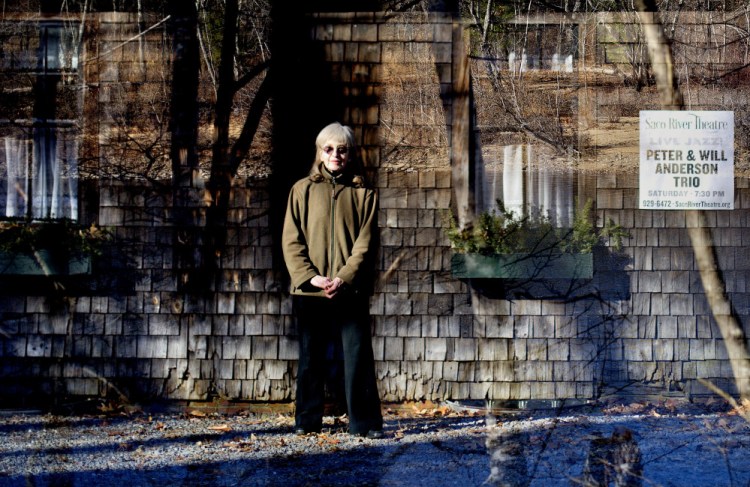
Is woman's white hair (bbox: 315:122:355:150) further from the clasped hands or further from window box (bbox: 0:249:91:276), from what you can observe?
window box (bbox: 0:249:91:276)

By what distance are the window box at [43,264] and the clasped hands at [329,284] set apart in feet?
5.80

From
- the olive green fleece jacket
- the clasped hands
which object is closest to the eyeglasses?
the olive green fleece jacket

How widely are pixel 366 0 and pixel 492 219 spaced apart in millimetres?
1512

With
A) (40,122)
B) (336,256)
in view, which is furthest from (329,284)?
(40,122)

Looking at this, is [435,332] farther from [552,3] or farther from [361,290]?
[552,3]

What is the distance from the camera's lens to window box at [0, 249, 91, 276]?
6.59m

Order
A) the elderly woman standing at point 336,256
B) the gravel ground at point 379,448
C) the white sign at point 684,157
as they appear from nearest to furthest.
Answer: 1. the gravel ground at point 379,448
2. the elderly woman standing at point 336,256
3. the white sign at point 684,157

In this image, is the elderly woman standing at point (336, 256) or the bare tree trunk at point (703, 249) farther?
the bare tree trunk at point (703, 249)

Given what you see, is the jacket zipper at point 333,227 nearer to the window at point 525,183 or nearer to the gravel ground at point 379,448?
the gravel ground at point 379,448

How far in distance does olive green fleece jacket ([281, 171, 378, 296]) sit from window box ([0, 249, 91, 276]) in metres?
1.60

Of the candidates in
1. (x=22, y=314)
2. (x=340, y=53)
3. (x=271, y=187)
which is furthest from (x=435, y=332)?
(x=22, y=314)

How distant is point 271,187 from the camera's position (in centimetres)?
667

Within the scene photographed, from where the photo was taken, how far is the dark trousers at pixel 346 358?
577 cm

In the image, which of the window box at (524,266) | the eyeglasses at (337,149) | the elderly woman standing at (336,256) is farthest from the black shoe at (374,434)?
the eyeglasses at (337,149)
